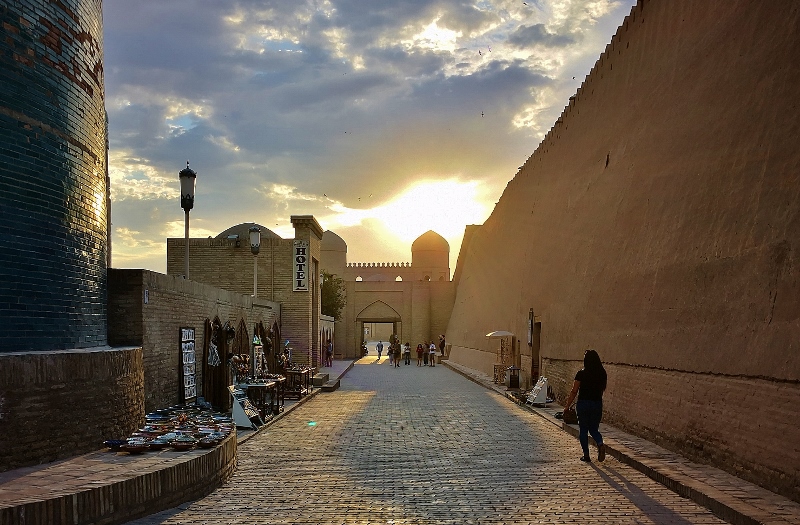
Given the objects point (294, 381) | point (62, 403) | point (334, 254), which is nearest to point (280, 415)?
point (294, 381)

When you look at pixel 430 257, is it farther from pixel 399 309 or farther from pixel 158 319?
pixel 158 319

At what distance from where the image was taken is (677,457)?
29.8 ft

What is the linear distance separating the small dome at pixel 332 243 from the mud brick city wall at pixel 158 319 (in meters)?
45.3

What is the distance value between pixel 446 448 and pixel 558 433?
250 centimetres

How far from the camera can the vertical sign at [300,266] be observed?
2595 centimetres

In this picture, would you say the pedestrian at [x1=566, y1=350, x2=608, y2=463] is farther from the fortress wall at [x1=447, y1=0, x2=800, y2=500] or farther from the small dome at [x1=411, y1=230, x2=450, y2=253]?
the small dome at [x1=411, y1=230, x2=450, y2=253]

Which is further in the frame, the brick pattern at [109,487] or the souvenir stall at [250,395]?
the souvenir stall at [250,395]

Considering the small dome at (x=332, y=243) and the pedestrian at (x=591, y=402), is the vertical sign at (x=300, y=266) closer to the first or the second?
the pedestrian at (x=591, y=402)

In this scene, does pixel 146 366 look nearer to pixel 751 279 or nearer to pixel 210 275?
pixel 751 279

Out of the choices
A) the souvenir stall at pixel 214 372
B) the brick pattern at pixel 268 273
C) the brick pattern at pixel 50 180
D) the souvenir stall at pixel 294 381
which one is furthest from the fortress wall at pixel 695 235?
the brick pattern at pixel 268 273

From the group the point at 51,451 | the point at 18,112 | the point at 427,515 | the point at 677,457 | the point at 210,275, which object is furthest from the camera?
the point at 210,275

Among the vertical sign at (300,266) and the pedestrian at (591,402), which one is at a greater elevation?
the vertical sign at (300,266)

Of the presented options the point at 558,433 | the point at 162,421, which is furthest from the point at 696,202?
the point at 162,421

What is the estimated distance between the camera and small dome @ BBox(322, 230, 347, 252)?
5925 centimetres
